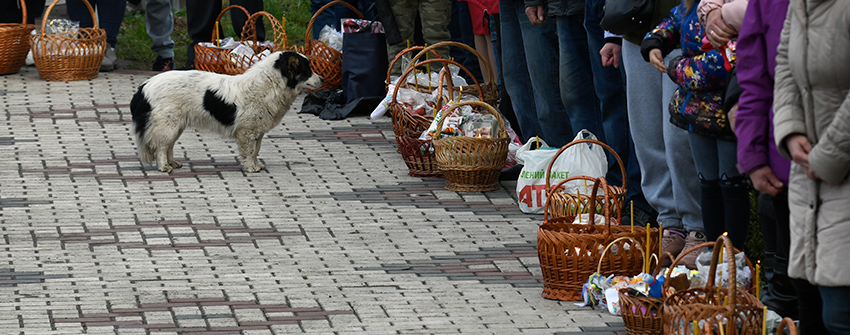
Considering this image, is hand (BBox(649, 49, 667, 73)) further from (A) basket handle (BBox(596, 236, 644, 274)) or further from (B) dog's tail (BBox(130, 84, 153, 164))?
(B) dog's tail (BBox(130, 84, 153, 164))

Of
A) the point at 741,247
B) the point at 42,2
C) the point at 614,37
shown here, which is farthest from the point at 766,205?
the point at 42,2

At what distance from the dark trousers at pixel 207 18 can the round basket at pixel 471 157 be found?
14.1ft

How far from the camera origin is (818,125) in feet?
10.4

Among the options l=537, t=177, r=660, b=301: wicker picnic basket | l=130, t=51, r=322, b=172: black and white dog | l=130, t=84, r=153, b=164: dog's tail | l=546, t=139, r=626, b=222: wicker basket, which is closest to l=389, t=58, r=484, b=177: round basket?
l=130, t=51, r=322, b=172: black and white dog

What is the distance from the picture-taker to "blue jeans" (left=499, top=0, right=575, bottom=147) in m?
6.85

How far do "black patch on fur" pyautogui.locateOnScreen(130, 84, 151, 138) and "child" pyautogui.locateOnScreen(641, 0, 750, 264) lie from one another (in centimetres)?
393

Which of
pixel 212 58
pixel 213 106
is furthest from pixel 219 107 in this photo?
pixel 212 58

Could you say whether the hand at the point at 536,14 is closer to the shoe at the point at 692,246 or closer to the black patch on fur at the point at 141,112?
the shoe at the point at 692,246

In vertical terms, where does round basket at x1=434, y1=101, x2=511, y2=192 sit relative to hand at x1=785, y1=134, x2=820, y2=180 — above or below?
below

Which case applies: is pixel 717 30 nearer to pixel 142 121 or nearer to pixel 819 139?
pixel 819 139

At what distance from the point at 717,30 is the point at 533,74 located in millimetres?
2643

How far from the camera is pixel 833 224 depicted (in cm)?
308

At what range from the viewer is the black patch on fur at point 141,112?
751 centimetres

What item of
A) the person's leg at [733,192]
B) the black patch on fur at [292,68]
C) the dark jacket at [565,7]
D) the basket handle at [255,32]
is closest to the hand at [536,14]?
the dark jacket at [565,7]
